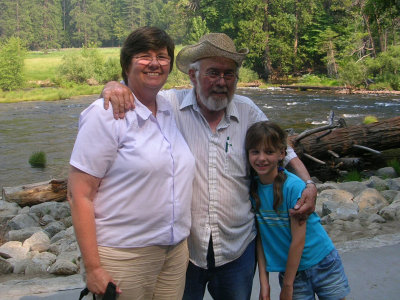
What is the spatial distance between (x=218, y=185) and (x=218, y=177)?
0.04 m

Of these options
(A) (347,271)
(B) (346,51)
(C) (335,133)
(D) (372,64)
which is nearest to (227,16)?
(B) (346,51)

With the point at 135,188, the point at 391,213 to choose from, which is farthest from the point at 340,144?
the point at 135,188

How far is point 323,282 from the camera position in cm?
234

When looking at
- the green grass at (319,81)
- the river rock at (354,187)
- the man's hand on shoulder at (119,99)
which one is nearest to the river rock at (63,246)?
the man's hand on shoulder at (119,99)

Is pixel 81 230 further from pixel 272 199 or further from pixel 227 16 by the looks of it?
pixel 227 16

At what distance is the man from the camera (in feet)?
7.47

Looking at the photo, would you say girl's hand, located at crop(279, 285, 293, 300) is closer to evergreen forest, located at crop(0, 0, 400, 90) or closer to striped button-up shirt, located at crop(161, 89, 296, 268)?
striped button-up shirt, located at crop(161, 89, 296, 268)

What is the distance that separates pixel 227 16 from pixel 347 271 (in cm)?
5313

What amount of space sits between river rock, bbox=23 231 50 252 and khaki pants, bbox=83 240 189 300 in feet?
11.3

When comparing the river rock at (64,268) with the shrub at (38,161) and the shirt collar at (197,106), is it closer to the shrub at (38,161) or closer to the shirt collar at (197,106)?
the shirt collar at (197,106)

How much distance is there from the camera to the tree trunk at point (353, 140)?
8453mm

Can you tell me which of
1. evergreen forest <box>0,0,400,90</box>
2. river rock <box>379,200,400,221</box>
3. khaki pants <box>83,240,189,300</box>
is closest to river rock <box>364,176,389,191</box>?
river rock <box>379,200,400,221</box>

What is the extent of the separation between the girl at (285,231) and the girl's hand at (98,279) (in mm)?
911

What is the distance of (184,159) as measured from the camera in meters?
2.06
